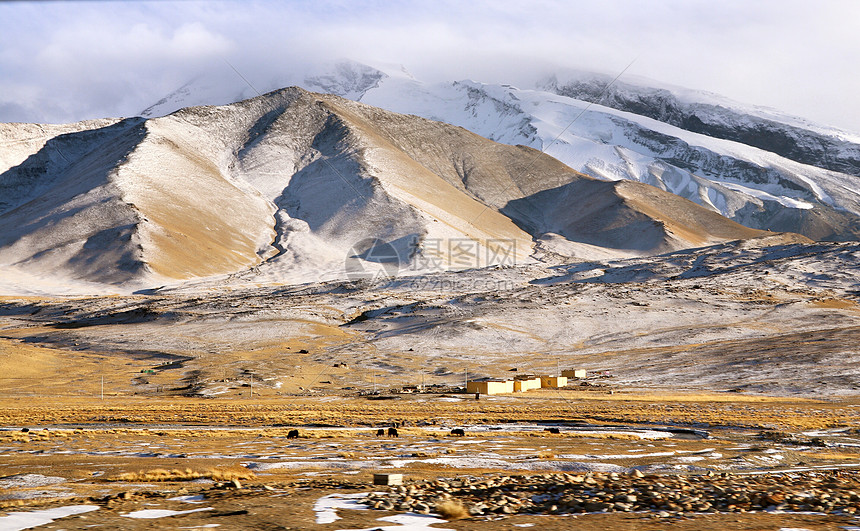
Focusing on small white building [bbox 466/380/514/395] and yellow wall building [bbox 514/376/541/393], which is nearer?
small white building [bbox 466/380/514/395]

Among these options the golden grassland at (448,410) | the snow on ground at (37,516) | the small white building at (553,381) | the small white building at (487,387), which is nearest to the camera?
the snow on ground at (37,516)

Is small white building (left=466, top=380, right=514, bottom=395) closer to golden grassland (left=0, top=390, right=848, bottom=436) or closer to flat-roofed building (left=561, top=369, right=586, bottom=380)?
golden grassland (left=0, top=390, right=848, bottom=436)

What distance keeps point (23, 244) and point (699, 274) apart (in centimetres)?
14729

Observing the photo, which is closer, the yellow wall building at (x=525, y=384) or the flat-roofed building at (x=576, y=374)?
the yellow wall building at (x=525, y=384)

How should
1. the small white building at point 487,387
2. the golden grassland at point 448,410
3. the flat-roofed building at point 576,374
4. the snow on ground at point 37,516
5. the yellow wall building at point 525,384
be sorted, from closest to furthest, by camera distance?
the snow on ground at point 37,516 < the golden grassland at point 448,410 < the small white building at point 487,387 < the yellow wall building at point 525,384 < the flat-roofed building at point 576,374

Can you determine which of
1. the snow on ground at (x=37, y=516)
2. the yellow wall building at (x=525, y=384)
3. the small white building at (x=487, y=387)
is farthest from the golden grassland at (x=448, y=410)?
the snow on ground at (x=37, y=516)

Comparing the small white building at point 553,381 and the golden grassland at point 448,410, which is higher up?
the golden grassland at point 448,410

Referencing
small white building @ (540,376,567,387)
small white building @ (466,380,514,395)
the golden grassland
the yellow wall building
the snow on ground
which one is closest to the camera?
the snow on ground

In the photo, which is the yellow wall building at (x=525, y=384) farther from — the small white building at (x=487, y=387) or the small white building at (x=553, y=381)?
the small white building at (x=487, y=387)

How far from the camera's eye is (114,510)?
14.9 metres

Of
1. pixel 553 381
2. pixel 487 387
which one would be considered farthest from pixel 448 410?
pixel 553 381

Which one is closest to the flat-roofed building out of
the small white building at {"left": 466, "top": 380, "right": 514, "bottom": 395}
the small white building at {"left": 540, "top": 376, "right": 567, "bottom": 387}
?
the small white building at {"left": 540, "top": 376, "right": 567, "bottom": 387}

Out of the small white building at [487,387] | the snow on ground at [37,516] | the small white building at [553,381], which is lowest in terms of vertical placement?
the small white building at [553,381]

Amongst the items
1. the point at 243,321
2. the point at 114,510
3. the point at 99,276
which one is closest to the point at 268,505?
the point at 114,510
